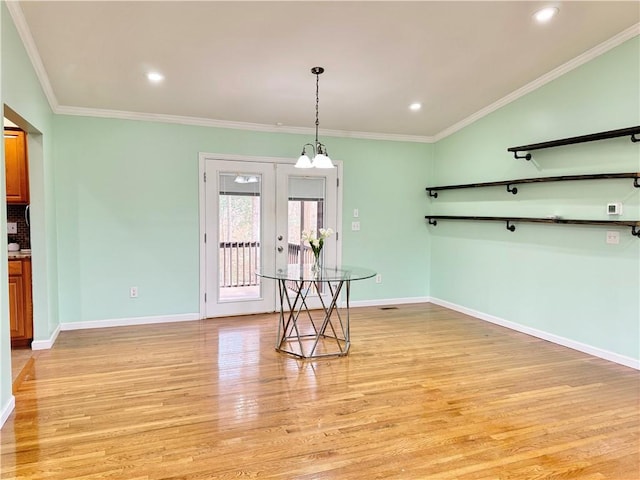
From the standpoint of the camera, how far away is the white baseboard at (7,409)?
2.39 m

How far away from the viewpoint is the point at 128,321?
4.58m

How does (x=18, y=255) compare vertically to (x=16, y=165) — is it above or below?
below

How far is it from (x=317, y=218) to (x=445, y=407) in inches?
122

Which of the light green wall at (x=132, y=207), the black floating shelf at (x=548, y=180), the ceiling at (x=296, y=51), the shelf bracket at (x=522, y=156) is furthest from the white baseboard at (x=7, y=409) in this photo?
the shelf bracket at (x=522, y=156)

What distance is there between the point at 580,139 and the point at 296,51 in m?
2.54

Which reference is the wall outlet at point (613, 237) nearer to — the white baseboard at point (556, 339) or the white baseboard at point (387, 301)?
the white baseboard at point (556, 339)

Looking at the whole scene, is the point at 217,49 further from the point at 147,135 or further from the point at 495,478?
the point at 495,478

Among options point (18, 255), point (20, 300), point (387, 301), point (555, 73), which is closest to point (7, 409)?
point (20, 300)

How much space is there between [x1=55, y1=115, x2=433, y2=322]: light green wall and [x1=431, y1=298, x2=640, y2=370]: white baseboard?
7.83 ft

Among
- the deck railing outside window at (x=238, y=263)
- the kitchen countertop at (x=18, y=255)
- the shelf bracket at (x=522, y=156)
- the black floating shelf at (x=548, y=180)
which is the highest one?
the shelf bracket at (x=522, y=156)

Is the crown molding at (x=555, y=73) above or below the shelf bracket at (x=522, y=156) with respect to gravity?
above

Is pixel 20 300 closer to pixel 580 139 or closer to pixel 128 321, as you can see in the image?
pixel 128 321

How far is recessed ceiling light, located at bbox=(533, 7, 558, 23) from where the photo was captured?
9.73 feet

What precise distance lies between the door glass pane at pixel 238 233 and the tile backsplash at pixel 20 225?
6.40ft
